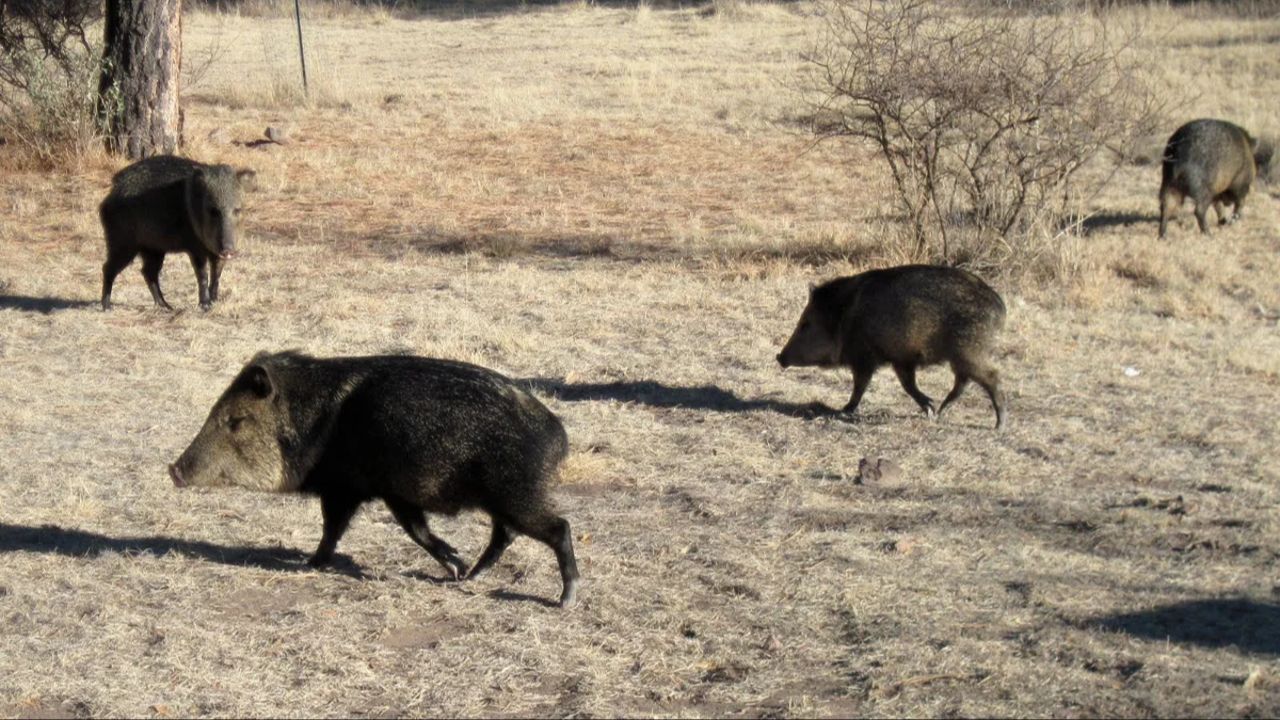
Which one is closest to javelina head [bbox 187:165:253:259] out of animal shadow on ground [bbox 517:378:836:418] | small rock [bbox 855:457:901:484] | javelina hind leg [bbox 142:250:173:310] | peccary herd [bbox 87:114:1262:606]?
javelina hind leg [bbox 142:250:173:310]

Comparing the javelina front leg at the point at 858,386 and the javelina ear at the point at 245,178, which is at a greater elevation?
the javelina ear at the point at 245,178

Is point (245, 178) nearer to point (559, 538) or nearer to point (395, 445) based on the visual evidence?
point (395, 445)

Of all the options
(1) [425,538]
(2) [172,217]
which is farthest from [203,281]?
(1) [425,538]

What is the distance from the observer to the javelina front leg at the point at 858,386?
8188 mm

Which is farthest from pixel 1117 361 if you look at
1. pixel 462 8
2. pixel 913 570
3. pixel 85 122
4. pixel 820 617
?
pixel 462 8

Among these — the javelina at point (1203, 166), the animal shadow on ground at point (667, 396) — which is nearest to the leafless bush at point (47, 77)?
the animal shadow on ground at point (667, 396)

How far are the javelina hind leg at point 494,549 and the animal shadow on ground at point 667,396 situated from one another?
8.89 ft

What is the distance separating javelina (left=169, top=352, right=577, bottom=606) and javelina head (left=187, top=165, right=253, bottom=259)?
169 inches

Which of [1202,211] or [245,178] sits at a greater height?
[245,178]

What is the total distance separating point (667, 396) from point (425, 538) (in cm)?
304

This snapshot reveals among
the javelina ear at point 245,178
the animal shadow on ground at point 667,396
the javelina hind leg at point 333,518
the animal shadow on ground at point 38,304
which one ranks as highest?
the javelina ear at point 245,178

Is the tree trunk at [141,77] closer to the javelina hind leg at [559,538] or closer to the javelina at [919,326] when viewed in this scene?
the javelina at [919,326]

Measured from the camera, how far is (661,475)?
7.20 meters

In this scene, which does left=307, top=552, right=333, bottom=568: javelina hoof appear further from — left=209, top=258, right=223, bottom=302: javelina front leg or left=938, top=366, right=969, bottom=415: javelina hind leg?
left=209, top=258, right=223, bottom=302: javelina front leg
